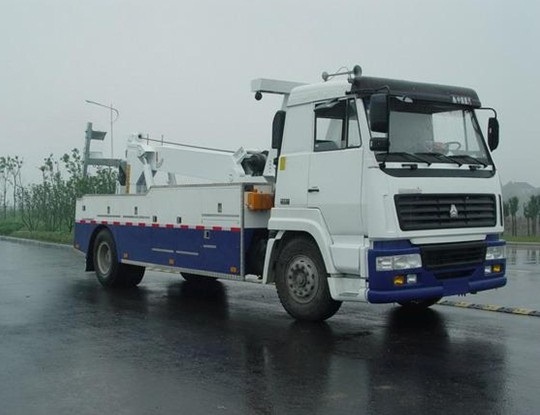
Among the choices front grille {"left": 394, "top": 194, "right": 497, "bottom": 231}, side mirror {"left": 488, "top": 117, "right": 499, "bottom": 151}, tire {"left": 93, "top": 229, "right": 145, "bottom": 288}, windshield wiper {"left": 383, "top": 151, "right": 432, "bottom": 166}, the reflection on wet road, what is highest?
side mirror {"left": 488, "top": 117, "right": 499, "bottom": 151}

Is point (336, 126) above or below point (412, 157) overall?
above

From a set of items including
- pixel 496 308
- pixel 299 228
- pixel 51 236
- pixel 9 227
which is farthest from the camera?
pixel 9 227

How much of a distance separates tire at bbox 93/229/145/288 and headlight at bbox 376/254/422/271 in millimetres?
6468

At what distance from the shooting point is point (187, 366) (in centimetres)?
672

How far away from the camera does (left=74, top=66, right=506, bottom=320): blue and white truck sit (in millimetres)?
7875

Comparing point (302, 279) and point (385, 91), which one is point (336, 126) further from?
point (302, 279)

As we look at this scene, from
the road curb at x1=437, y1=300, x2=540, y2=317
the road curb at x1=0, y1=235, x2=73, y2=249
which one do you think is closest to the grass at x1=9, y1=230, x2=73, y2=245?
the road curb at x1=0, y1=235, x2=73, y2=249

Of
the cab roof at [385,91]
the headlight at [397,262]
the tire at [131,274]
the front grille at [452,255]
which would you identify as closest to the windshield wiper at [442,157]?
the cab roof at [385,91]

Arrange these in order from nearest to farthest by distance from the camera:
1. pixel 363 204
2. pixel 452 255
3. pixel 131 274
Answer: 1. pixel 363 204
2. pixel 452 255
3. pixel 131 274

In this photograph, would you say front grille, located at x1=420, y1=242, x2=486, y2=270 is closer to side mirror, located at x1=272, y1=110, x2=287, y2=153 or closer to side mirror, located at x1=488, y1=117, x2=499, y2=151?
side mirror, located at x1=488, y1=117, x2=499, y2=151

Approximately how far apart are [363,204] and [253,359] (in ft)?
7.24

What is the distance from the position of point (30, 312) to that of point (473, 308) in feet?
21.2

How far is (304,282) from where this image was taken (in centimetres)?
876

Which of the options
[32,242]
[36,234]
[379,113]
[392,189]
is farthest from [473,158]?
[36,234]
